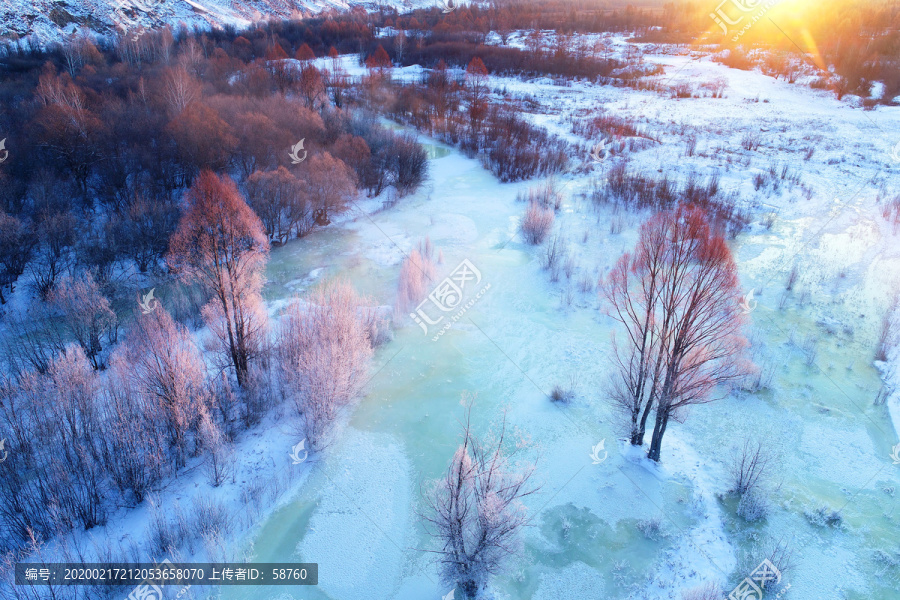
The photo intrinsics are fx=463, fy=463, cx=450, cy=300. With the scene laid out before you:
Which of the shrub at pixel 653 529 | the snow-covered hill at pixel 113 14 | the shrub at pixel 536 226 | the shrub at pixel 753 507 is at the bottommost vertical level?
the shrub at pixel 653 529

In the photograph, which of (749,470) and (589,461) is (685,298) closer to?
(749,470)

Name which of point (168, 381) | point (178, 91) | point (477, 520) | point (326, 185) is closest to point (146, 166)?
point (178, 91)

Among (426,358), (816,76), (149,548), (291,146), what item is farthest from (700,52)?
(149,548)

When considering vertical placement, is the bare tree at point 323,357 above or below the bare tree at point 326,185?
below

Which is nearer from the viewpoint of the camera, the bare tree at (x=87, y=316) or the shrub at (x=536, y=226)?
the bare tree at (x=87, y=316)

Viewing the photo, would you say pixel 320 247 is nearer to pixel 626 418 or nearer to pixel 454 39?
pixel 626 418

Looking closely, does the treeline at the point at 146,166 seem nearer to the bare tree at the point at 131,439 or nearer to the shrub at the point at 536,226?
the shrub at the point at 536,226

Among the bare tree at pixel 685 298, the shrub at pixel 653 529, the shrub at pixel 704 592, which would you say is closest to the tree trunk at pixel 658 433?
the bare tree at pixel 685 298
